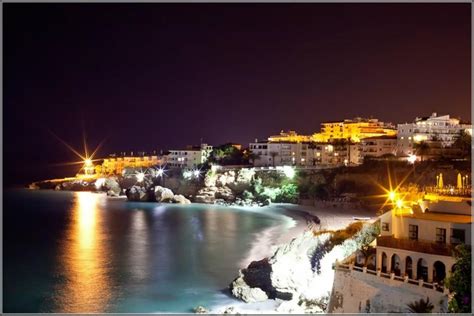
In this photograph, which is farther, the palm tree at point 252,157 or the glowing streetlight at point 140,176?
the glowing streetlight at point 140,176

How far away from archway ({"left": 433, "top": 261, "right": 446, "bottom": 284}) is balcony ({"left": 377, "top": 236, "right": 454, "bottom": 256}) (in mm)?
282

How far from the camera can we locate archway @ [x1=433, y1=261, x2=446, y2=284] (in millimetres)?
12734

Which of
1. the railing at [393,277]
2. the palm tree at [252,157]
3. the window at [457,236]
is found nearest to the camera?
the railing at [393,277]

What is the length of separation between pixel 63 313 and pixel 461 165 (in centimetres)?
2953

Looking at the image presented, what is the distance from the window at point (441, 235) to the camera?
13500 mm

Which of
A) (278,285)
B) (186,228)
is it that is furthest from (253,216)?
(278,285)

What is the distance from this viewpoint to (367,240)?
17766 millimetres

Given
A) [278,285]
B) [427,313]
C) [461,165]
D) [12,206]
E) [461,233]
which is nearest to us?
[427,313]

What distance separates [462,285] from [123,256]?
22518 mm

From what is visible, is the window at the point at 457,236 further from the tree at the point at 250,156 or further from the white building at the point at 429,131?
the tree at the point at 250,156

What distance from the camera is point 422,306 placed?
1188 centimetres

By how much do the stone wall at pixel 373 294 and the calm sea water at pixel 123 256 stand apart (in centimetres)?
688

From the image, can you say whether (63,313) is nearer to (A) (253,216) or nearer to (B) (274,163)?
(A) (253,216)

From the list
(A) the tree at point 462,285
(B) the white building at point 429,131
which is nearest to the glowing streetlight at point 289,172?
(B) the white building at point 429,131
